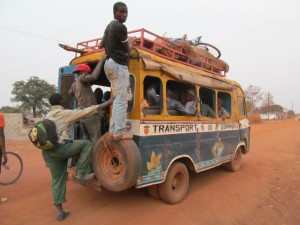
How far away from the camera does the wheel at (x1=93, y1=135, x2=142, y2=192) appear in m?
3.72

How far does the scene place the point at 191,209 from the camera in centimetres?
457

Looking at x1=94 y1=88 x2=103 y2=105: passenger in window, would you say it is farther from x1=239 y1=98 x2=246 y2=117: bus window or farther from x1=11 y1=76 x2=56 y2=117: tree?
x1=11 y1=76 x2=56 y2=117: tree

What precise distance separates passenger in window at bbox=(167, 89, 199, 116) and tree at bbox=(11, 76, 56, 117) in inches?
1040

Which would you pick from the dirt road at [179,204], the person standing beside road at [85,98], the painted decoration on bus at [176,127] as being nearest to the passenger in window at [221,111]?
the painted decoration on bus at [176,127]

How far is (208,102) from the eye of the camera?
251 inches

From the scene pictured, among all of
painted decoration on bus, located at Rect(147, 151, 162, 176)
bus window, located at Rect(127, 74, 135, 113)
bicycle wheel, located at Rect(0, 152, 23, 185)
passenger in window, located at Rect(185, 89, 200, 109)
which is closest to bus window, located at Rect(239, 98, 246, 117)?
passenger in window, located at Rect(185, 89, 200, 109)

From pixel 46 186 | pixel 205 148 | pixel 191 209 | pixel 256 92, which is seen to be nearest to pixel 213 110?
pixel 205 148

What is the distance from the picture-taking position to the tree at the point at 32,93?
2844 centimetres

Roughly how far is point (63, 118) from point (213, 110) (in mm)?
3576

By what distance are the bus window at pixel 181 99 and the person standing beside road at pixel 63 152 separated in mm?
1465

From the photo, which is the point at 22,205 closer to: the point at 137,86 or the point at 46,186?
the point at 46,186

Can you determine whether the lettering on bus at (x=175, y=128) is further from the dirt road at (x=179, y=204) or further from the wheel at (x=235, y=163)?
the wheel at (x=235, y=163)

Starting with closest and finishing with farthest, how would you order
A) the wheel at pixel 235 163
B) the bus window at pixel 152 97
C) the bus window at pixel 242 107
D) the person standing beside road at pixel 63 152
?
the person standing beside road at pixel 63 152
the bus window at pixel 152 97
the wheel at pixel 235 163
the bus window at pixel 242 107

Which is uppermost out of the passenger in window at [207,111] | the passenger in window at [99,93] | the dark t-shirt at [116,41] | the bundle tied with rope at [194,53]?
the bundle tied with rope at [194,53]
